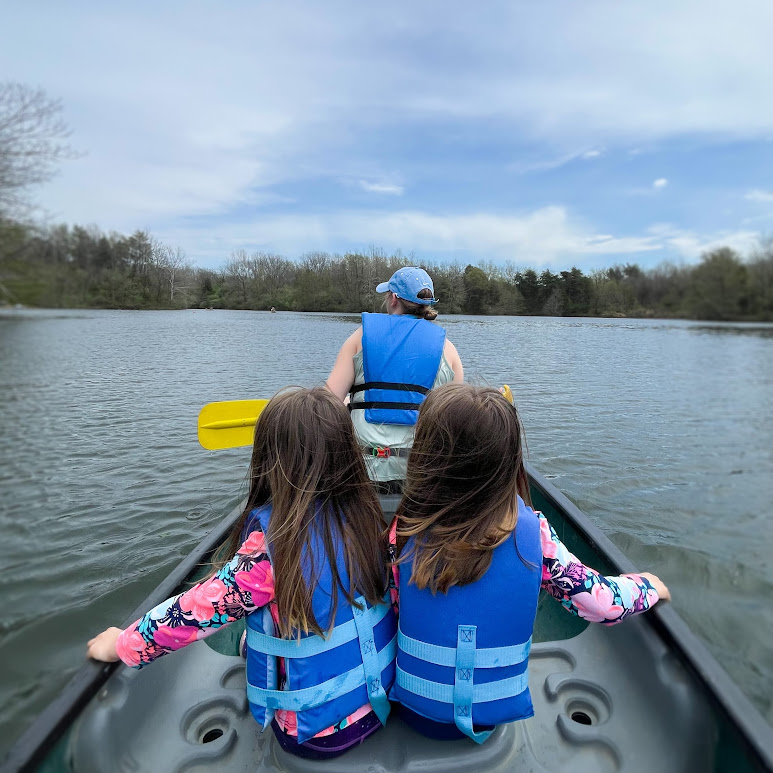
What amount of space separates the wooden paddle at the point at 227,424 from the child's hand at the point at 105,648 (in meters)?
1.78

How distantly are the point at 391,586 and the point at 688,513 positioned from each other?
4.83 meters

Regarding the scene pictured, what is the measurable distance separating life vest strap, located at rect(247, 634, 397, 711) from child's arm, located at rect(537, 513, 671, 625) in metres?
0.49

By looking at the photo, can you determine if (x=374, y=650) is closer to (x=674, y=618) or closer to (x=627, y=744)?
Result: (x=627, y=744)

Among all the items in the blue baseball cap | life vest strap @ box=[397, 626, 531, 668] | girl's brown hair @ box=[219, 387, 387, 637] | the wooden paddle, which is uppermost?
the blue baseball cap

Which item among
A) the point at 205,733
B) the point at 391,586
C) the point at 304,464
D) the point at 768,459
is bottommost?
the point at 768,459

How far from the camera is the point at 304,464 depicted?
4.03ft

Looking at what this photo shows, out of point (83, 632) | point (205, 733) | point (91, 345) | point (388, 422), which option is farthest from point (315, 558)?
point (91, 345)

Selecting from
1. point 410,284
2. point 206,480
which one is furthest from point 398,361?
point 206,480

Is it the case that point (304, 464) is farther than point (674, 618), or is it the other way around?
point (674, 618)

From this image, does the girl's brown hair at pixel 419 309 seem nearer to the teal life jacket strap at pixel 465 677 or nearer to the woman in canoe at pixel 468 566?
the woman in canoe at pixel 468 566

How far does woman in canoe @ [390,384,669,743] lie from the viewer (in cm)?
119

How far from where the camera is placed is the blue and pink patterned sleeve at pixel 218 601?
1221 mm

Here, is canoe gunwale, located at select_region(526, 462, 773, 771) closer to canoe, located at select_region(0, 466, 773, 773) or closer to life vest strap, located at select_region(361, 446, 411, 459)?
canoe, located at select_region(0, 466, 773, 773)

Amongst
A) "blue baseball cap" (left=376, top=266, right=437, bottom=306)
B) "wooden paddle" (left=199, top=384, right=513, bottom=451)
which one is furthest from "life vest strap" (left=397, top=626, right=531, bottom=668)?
"wooden paddle" (left=199, top=384, right=513, bottom=451)
